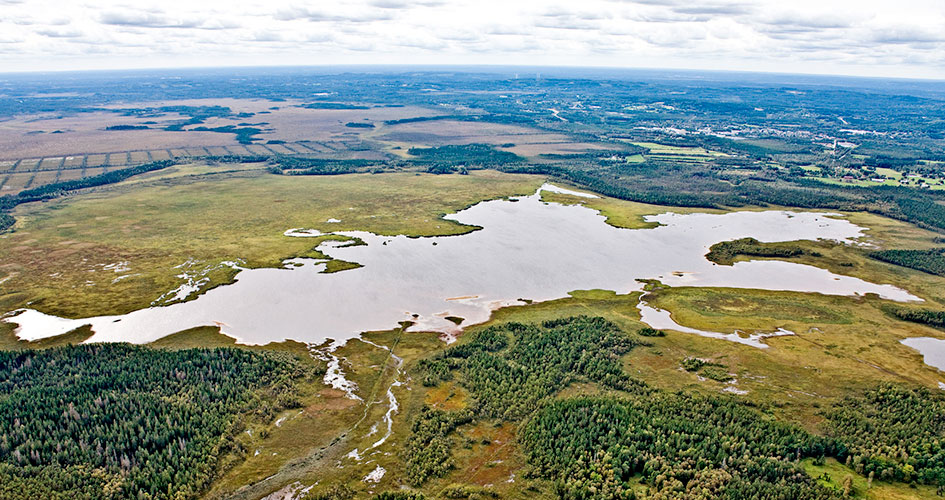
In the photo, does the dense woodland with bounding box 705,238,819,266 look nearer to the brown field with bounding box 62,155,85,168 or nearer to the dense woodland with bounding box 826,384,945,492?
the dense woodland with bounding box 826,384,945,492

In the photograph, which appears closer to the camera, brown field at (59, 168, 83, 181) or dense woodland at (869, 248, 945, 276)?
dense woodland at (869, 248, 945, 276)

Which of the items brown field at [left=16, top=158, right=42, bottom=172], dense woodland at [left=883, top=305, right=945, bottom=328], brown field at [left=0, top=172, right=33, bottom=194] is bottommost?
dense woodland at [left=883, top=305, right=945, bottom=328]

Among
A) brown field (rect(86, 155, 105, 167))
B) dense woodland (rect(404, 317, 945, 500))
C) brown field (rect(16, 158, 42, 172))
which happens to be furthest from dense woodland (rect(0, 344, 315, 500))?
brown field (rect(86, 155, 105, 167))

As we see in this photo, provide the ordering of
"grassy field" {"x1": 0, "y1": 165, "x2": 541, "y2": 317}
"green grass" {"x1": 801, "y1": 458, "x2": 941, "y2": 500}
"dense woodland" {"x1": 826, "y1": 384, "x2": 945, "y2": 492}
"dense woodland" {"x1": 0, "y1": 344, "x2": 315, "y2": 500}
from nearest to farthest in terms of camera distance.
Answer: "green grass" {"x1": 801, "y1": 458, "x2": 941, "y2": 500}
"dense woodland" {"x1": 0, "y1": 344, "x2": 315, "y2": 500}
"dense woodland" {"x1": 826, "y1": 384, "x2": 945, "y2": 492}
"grassy field" {"x1": 0, "y1": 165, "x2": 541, "y2": 317}

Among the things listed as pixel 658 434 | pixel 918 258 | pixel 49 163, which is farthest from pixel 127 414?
pixel 49 163

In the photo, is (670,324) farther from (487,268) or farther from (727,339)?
(487,268)

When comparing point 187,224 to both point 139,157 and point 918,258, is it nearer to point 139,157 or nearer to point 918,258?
point 139,157
